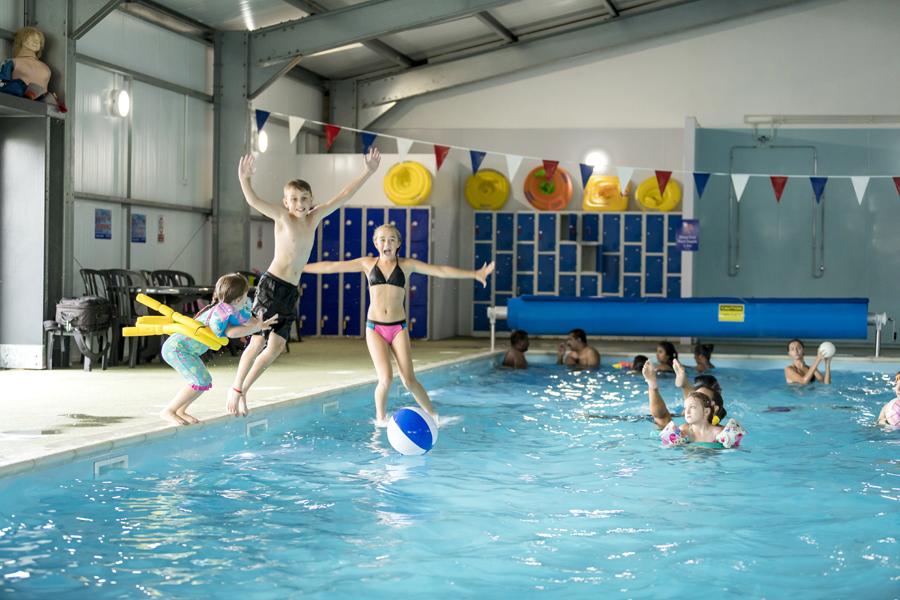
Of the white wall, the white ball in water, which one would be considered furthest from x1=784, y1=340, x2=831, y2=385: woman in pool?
the white wall

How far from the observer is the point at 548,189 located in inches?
701

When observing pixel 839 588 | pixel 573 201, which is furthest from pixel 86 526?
pixel 573 201

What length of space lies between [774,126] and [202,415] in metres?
12.6

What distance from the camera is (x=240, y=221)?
14.6 meters

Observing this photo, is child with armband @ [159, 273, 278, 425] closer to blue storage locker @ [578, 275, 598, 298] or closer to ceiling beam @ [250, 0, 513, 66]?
ceiling beam @ [250, 0, 513, 66]

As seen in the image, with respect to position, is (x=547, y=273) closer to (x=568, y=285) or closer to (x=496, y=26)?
(x=568, y=285)

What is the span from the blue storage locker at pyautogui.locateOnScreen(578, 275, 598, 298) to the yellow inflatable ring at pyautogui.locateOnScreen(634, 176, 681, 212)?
146 centimetres

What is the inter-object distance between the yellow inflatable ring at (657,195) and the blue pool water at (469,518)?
350 inches

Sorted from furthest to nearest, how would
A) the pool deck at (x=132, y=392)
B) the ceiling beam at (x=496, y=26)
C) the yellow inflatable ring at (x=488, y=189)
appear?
the yellow inflatable ring at (x=488, y=189) → the ceiling beam at (x=496, y=26) → the pool deck at (x=132, y=392)

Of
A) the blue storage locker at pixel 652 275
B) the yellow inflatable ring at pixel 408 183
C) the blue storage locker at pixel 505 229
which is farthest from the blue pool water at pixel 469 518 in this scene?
the blue storage locker at pixel 505 229

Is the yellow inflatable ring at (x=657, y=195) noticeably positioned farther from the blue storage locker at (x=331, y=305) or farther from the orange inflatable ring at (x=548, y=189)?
the blue storage locker at (x=331, y=305)

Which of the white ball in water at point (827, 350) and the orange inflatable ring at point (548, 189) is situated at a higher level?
the orange inflatable ring at point (548, 189)

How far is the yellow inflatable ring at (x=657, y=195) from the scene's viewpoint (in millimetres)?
17250

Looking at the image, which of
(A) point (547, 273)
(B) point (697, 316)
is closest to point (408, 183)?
(A) point (547, 273)
